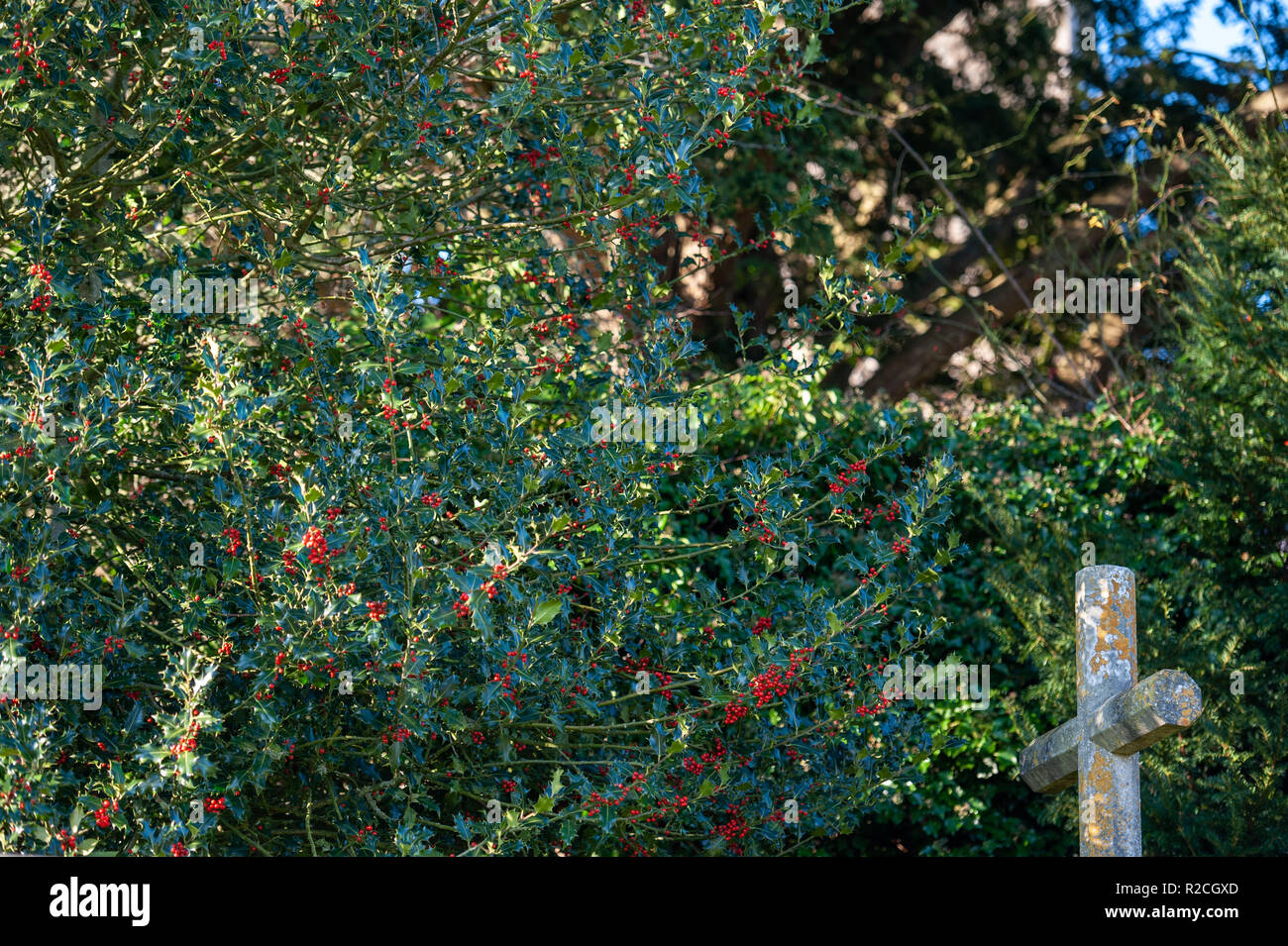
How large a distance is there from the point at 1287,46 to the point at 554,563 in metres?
9.76

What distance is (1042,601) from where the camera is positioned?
5.30 metres

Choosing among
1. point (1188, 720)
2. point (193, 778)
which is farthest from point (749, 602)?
point (193, 778)

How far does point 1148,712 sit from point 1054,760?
0.58 m

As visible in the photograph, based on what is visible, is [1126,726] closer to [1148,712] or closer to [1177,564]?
[1148,712]

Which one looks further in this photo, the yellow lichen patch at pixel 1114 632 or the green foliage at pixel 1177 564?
the green foliage at pixel 1177 564

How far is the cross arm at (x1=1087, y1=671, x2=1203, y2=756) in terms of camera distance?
3064mm

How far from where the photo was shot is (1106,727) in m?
3.34

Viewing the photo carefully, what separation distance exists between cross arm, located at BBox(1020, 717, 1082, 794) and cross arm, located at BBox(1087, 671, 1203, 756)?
Result: 17 centimetres

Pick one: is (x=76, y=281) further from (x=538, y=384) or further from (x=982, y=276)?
(x=982, y=276)

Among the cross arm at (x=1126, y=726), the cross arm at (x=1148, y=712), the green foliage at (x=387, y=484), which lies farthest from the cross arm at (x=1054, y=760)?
the green foliage at (x=387, y=484)

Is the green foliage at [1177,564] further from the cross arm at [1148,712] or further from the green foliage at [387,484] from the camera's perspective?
the cross arm at [1148,712]

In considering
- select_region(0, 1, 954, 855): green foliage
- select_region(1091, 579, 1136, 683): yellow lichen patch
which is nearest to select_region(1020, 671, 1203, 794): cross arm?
select_region(1091, 579, 1136, 683): yellow lichen patch

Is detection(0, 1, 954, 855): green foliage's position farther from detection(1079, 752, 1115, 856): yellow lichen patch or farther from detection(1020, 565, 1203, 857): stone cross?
detection(1079, 752, 1115, 856): yellow lichen patch

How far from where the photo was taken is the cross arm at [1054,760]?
355 centimetres
